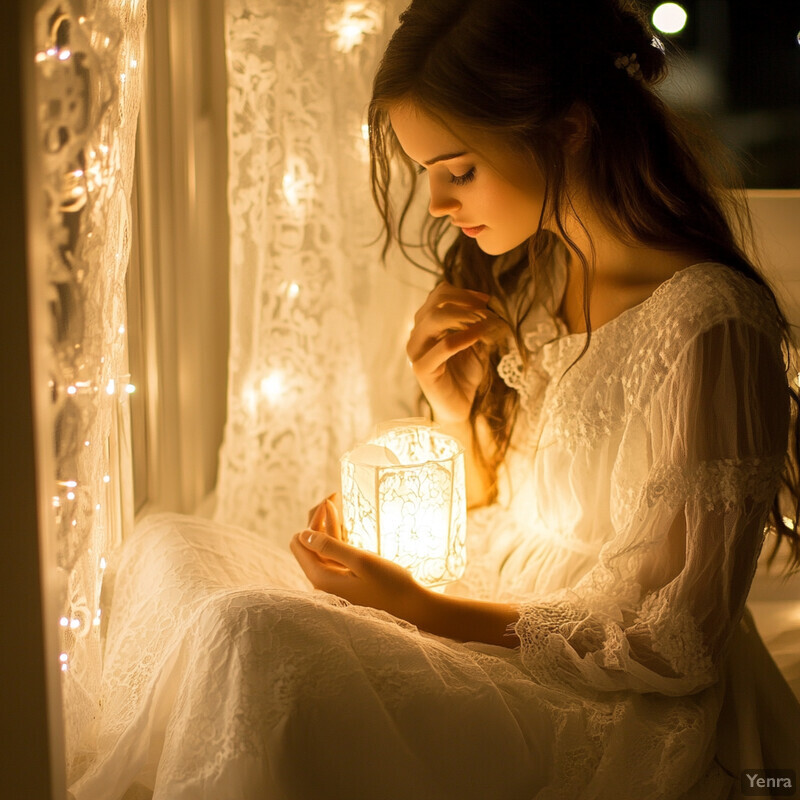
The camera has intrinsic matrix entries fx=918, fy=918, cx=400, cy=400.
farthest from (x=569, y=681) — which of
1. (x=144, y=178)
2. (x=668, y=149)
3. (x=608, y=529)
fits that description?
(x=144, y=178)

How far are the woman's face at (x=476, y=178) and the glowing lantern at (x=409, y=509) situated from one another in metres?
0.32

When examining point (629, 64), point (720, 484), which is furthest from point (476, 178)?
point (720, 484)

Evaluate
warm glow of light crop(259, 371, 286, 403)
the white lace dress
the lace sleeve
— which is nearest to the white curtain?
the white lace dress

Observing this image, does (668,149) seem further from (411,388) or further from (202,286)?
(202,286)

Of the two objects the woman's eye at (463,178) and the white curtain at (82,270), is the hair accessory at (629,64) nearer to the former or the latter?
the woman's eye at (463,178)

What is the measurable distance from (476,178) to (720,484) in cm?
50

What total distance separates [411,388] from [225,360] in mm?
446

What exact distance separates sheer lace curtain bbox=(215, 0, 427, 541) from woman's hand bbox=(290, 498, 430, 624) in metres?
0.63

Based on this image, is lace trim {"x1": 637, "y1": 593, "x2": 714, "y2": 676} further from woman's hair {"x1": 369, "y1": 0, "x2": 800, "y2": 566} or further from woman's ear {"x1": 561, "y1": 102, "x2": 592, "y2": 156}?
woman's ear {"x1": 561, "y1": 102, "x2": 592, "y2": 156}

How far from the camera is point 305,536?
1.17 meters

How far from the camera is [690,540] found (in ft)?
3.25

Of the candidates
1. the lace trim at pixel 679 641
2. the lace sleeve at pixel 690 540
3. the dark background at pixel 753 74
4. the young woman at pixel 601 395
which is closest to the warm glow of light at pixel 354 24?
the young woman at pixel 601 395

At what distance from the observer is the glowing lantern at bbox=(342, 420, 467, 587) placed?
1201mm

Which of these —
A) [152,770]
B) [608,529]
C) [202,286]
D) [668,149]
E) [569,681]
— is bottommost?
[152,770]
